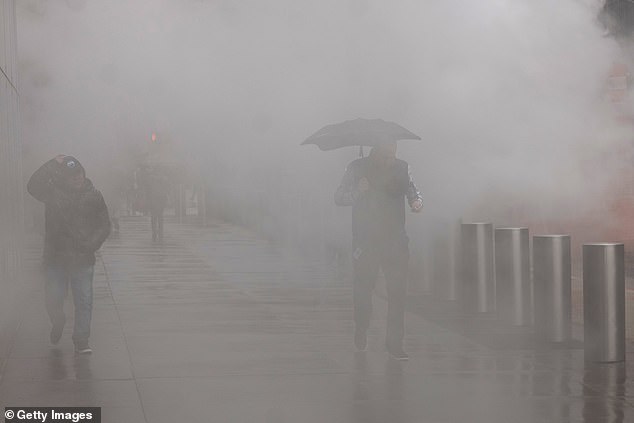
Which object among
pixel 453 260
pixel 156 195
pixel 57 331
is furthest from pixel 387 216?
pixel 156 195

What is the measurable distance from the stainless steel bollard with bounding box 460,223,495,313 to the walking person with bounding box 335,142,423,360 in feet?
9.76

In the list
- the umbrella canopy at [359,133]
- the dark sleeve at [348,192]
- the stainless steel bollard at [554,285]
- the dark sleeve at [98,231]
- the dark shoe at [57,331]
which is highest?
the umbrella canopy at [359,133]

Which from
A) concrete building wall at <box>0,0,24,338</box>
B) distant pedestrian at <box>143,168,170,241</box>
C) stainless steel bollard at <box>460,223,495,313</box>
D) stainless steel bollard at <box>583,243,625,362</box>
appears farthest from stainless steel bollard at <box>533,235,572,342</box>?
distant pedestrian at <box>143,168,170,241</box>

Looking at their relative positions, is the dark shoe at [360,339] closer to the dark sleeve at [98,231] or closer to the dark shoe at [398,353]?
the dark shoe at [398,353]

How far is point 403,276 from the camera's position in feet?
32.4

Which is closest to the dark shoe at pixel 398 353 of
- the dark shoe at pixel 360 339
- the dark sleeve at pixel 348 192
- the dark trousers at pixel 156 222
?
the dark shoe at pixel 360 339

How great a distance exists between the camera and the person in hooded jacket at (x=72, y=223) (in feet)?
33.2

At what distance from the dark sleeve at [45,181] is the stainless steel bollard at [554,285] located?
12.7ft

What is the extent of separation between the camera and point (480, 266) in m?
12.8

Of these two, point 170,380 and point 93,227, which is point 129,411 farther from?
point 93,227

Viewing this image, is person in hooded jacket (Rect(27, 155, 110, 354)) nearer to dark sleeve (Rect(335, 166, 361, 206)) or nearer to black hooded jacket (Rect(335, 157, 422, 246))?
dark sleeve (Rect(335, 166, 361, 206))

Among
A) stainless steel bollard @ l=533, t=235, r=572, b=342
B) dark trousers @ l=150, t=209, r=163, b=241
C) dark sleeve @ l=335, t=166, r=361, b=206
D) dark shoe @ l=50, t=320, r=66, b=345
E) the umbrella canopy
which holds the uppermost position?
the umbrella canopy

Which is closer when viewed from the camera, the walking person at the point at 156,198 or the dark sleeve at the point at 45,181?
the dark sleeve at the point at 45,181

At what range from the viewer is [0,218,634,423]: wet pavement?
25.7ft
